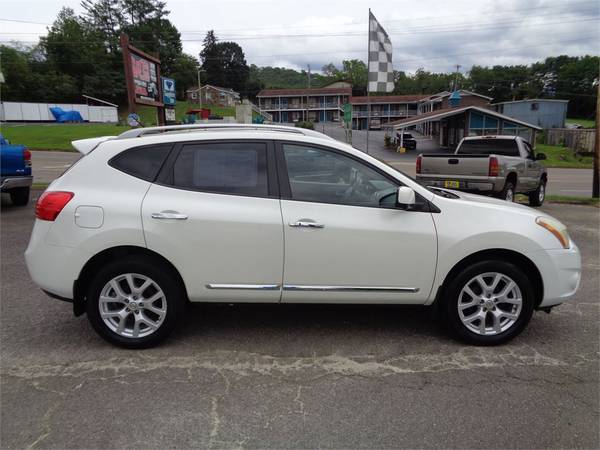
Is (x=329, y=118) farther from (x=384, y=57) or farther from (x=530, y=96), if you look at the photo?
(x=384, y=57)

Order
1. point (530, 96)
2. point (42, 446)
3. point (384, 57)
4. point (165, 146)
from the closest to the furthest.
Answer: point (42, 446), point (165, 146), point (384, 57), point (530, 96)

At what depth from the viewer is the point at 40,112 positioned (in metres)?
56.6

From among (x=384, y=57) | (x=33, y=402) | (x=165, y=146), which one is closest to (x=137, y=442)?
(x=33, y=402)

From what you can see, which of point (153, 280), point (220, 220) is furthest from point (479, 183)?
point (153, 280)

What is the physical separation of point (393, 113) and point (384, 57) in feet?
231

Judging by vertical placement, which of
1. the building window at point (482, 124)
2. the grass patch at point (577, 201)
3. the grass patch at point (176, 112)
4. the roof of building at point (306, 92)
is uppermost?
the roof of building at point (306, 92)

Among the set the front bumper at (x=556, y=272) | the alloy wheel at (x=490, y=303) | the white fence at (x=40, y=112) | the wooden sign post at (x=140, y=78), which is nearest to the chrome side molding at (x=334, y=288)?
the alloy wheel at (x=490, y=303)

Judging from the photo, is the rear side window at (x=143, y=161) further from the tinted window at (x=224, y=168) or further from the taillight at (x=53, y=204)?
the taillight at (x=53, y=204)

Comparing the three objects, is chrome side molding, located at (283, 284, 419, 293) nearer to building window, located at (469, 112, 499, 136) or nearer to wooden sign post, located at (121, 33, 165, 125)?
wooden sign post, located at (121, 33, 165, 125)

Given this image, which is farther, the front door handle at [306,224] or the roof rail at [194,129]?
the roof rail at [194,129]

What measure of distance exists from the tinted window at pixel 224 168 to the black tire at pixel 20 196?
7.93 m

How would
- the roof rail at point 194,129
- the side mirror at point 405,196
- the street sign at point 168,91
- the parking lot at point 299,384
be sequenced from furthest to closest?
the street sign at point 168,91 → the roof rail at point 194,129 → the side mirror at point 405,196 → the parking lot at point 299,384

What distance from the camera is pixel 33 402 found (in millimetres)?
2812

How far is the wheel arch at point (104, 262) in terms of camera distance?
3398 mm
